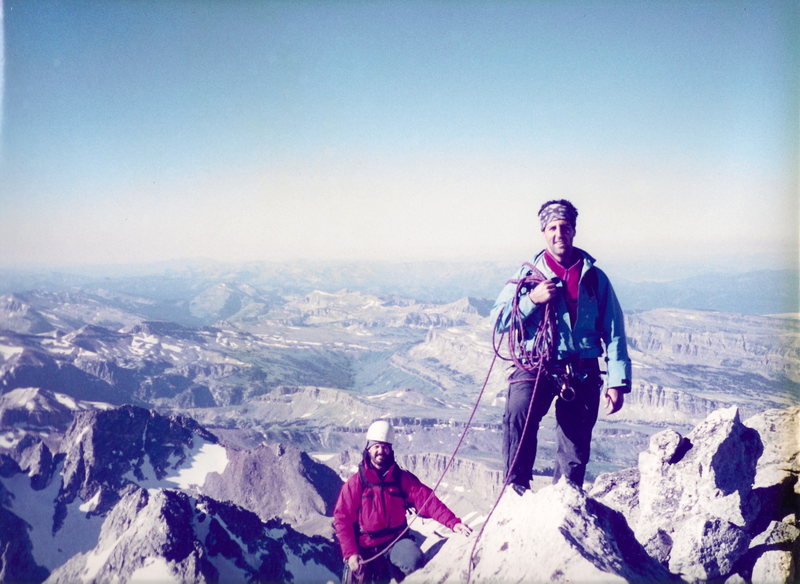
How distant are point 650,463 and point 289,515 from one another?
10989cm

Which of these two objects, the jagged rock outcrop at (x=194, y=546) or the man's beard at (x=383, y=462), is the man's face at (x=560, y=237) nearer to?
the man's beard at (x=383, y=462)

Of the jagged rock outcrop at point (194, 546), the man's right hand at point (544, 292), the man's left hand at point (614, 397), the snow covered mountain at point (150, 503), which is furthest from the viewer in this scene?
the snow covered mountain at point (150, 503)

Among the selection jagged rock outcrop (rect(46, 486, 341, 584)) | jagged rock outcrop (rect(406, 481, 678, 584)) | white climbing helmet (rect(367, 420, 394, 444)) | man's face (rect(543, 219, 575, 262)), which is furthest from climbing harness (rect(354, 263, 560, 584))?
jagged rock outcrop (rect(46, 486, 341, 584))

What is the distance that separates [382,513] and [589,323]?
3.83 metres

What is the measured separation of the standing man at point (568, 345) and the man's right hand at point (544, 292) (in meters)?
0.03

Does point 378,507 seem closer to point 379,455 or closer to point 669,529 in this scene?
point 379,455

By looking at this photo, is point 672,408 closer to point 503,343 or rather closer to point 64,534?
point 64,534

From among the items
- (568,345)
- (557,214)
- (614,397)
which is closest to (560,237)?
(557,214)

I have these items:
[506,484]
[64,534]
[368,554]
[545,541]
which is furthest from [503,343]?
[64,534]

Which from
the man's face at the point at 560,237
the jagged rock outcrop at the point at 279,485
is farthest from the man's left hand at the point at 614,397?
the jagged rock outcrop at the point at 279,485

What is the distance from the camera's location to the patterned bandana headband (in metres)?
6.55

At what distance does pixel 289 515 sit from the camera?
4136 inches

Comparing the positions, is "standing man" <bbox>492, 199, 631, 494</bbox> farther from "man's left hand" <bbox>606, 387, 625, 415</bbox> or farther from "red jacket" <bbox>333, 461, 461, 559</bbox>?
"red jacket" <bbox>333, 461, 461, 559</bbox>

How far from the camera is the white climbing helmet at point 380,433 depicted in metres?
6.80
